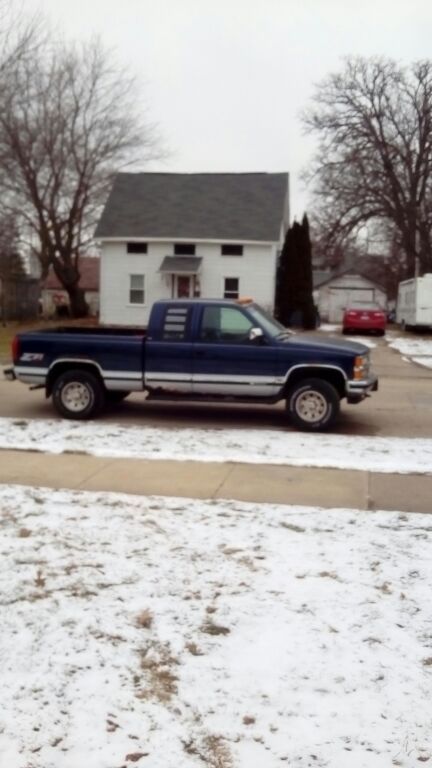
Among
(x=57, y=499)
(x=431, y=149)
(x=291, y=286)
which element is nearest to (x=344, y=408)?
(x=57, y=499)

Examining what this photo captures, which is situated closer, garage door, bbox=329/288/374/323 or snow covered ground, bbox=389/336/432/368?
snow covered ground, bbox=389/336/432/368

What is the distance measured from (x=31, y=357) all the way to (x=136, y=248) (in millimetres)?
26576

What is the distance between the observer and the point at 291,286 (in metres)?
36.8

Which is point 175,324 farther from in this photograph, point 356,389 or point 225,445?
point 356,389

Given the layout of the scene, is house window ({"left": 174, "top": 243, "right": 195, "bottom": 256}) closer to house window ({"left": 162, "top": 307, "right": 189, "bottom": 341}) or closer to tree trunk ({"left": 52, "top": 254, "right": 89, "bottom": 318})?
tree trunk ({"left": 52, "top": 254, "right": 89, "bottom": 318})

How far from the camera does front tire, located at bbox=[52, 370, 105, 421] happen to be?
10805 millimetres

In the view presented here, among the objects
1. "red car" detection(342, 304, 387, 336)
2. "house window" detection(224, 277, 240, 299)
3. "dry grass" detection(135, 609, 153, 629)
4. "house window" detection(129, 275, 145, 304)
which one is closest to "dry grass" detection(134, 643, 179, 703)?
"dry grass" detection(135, 609, 153, 629)

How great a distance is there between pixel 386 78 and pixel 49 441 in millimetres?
40757

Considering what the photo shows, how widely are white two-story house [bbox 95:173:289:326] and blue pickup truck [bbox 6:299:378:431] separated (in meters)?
24.5

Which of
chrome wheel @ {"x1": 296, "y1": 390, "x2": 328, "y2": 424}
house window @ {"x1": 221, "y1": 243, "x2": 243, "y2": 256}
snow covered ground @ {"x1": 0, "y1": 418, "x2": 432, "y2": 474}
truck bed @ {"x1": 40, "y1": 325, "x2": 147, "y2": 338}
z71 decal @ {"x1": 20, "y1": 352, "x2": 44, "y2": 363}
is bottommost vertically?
snow covered ground @ {"x1": 0, "y1": 418, "x2": 432, "y2": 474}

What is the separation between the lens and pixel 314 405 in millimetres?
10352

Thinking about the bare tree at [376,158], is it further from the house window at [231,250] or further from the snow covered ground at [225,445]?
the snow covered ground at [225,445]

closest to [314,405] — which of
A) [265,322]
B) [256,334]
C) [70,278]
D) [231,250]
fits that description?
[256,334]

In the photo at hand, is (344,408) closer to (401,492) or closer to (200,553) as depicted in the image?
(401,492)
